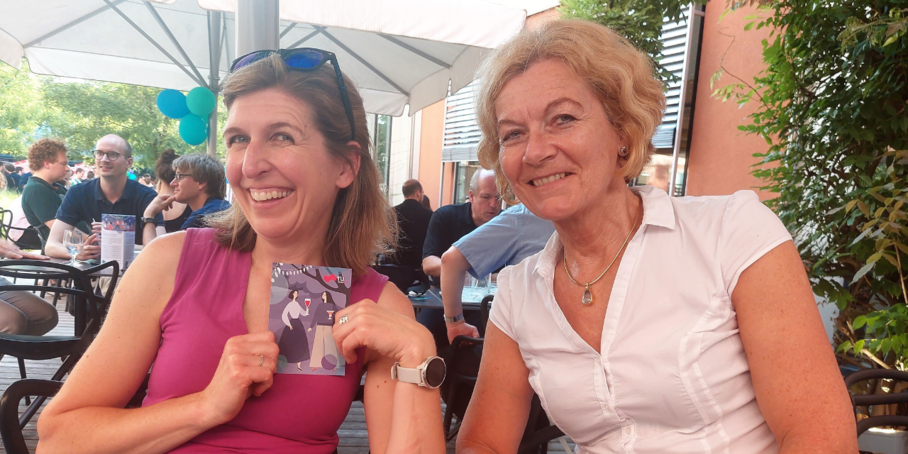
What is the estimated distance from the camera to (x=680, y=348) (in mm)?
1271

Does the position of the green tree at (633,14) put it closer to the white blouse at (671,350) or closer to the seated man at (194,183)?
the white blouse at (671,350)

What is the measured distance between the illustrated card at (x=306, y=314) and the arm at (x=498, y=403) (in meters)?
0.45

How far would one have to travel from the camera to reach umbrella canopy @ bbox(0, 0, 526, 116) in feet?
13.6

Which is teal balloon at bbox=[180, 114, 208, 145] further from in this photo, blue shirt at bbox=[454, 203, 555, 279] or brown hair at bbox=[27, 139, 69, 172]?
blue shirt at bbox=[454, 203, 555, 279]

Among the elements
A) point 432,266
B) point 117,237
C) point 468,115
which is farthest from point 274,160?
point 468,115

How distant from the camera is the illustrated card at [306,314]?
115cm

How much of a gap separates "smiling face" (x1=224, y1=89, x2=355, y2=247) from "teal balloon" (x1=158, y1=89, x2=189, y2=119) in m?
5.14

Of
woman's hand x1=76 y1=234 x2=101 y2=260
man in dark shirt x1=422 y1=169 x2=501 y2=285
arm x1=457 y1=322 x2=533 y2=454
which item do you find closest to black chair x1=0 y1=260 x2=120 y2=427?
woman's hand x1=76 y1=234 x2=101 y2=260

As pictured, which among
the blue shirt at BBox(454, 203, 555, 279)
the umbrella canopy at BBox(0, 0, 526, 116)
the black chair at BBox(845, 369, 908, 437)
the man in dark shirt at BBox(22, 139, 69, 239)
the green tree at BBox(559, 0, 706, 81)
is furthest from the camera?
the man in dark shirt at BBox(22, 139, 69, 239)

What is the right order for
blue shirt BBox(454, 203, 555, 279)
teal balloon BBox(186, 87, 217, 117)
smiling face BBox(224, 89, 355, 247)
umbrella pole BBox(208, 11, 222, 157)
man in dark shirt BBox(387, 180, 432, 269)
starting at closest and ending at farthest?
smiling face BBox(224, 89, 355, 247) < blue shirt BBox(454, 203, 555, 279) < man in dark shirt BBox(387, 180, 432, 269) < umbrella pole BBox(208, 11, 222, 157) < teal balloon BBox(186, 87, 217, 117)

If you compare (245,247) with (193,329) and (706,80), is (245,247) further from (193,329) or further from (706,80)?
(706,80)

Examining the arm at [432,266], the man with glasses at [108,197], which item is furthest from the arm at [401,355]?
the man with glasses at [108,197]

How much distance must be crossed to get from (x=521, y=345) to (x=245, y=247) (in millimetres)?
771

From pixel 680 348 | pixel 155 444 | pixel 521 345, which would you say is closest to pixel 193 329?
pixel 155 444
